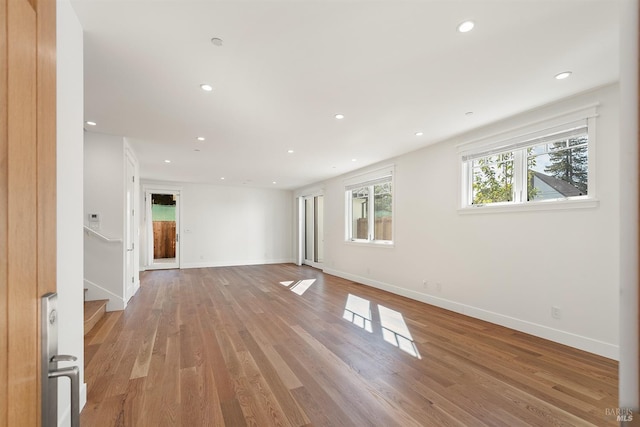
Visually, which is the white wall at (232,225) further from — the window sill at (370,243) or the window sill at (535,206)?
the window sill at (535,206)

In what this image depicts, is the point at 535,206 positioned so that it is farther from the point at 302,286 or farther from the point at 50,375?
the point at 302,286


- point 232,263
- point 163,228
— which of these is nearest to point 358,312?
point 232,263

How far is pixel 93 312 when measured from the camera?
3.47 metres

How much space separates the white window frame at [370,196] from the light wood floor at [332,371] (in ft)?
6.26

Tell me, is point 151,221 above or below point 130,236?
above

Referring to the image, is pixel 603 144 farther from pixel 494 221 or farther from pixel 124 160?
pixel 124 160

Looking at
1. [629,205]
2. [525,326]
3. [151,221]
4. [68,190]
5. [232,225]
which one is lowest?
[525,326]

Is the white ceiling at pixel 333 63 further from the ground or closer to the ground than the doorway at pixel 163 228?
further from the ground

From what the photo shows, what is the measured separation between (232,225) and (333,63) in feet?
23.3

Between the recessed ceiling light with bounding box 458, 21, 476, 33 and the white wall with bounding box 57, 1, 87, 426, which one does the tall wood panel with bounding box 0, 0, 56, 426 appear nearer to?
the white wall with bounding box 57, 1, 87, 426

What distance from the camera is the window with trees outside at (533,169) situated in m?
2.86

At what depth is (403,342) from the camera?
294cm

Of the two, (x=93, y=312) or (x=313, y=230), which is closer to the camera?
(x=93, y=312)

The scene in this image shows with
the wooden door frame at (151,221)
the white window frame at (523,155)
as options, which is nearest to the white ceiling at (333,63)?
the white window frame at (523,155)
